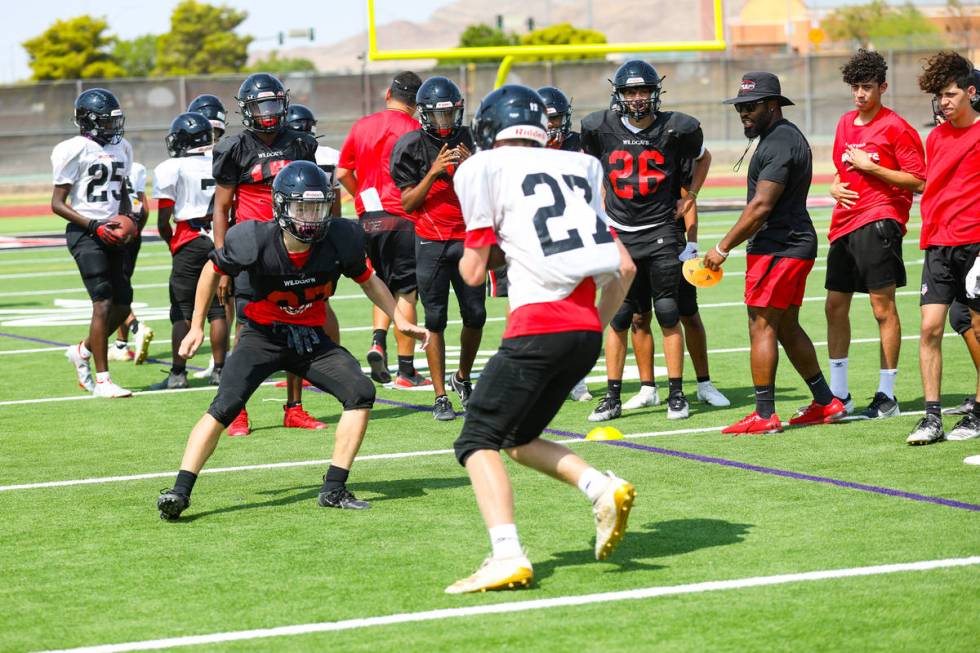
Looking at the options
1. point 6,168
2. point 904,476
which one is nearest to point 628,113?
point 904,476

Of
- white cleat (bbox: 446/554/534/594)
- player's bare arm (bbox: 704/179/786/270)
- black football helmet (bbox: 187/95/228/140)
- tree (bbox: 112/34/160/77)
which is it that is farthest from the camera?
Answer: tree (bbox: 112/34/160/77)

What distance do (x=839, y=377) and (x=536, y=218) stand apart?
4.14 m

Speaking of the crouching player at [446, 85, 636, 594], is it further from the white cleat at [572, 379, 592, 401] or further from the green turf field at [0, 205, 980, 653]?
the white cleat at [572, 379, 592, 401]

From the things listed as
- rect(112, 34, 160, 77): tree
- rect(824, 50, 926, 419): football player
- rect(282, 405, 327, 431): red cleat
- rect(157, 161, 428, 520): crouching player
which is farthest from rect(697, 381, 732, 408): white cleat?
rect(112, 34, 160, 77): tree

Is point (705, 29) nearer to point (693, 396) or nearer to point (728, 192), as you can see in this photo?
point (693, 396)

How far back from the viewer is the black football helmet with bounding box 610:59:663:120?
8797 millimetres

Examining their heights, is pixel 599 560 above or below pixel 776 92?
below

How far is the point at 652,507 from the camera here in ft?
21.4

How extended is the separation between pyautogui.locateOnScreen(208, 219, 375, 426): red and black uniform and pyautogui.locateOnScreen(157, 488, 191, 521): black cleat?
21.5 inches

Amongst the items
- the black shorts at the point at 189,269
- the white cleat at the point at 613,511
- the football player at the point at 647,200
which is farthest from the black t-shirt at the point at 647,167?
the white cleat at the point at 613,511

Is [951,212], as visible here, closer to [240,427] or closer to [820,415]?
[820,415]

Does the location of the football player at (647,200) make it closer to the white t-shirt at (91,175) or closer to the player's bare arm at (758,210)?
the player's bare arm at (758,210)

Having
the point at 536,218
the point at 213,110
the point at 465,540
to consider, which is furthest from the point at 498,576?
the point at 213,110

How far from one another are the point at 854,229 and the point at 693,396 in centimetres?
→ 184
